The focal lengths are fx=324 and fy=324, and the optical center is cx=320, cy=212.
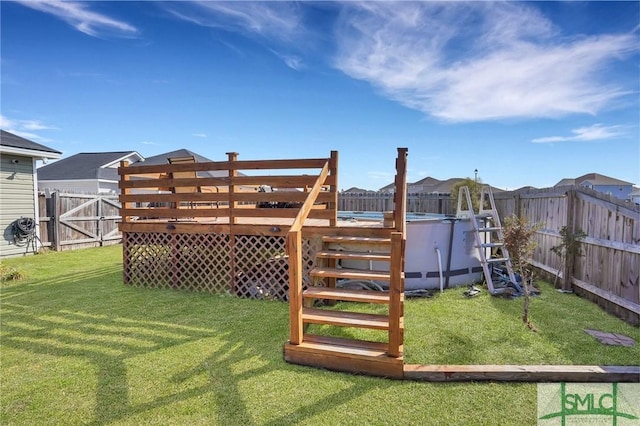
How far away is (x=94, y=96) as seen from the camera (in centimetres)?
1218

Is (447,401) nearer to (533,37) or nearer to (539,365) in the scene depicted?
(539,365)

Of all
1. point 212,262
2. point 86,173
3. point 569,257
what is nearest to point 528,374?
point 569,257

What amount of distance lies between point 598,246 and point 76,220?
45.8 feet

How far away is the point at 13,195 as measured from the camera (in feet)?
30.9

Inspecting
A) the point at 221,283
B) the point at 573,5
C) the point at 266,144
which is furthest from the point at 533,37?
the point at 266,144

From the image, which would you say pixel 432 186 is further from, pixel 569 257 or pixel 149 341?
pixel 149 341

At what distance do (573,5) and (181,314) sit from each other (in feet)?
28.7

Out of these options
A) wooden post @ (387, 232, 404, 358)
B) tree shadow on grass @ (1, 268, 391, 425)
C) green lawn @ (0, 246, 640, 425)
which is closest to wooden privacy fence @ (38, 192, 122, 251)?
tree shadow on grass @ (1, 268, 391, 425)

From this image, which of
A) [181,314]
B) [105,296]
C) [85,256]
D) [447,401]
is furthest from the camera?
[85,256]

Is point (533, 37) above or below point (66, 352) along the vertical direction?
above

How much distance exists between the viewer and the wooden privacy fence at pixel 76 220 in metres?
10.3

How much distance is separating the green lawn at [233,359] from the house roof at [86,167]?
17121 millimetres

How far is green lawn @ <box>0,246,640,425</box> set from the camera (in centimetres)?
235

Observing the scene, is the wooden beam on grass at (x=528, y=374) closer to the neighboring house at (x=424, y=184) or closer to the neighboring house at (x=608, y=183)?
the neighboring house at (x=424, y=184)
